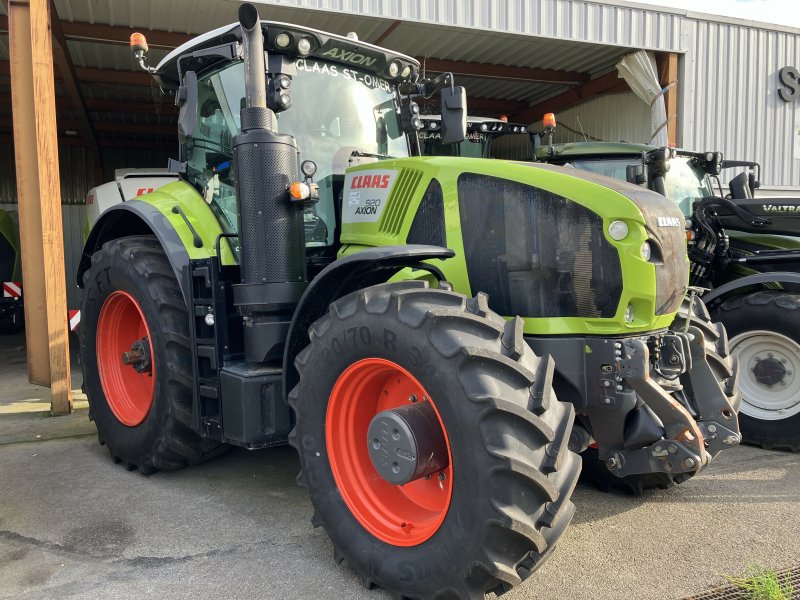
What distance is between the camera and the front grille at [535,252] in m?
2.67

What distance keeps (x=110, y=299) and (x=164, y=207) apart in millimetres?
771

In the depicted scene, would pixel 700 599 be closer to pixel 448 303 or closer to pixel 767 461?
pixel 448 303

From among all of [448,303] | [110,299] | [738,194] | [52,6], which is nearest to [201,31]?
[52,6]

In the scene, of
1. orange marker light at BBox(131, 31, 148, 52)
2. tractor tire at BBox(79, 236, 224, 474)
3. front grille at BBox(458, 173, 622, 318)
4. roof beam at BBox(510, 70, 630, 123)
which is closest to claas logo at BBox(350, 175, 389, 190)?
front grille at BBox(458, 173, 622, 318)

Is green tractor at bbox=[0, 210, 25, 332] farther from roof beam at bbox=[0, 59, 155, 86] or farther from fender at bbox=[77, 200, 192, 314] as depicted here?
fender at bbox=[77, 200, 192, 314]

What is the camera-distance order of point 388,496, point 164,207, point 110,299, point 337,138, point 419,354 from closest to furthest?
point 419,354 < point 388,496 < point 337,138 < point 164,207 < point 110,299

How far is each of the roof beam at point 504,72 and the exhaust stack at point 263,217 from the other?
7.72 m

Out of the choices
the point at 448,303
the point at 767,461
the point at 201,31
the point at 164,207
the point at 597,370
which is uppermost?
the point at 201,31

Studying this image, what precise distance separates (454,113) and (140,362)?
2.31m

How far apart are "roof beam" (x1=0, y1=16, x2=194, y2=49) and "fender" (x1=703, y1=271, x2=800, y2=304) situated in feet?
23.8

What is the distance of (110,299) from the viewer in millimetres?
4301

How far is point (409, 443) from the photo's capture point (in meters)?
2.48

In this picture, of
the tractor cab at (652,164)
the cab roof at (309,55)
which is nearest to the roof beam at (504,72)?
the tractor cab at (652,164)

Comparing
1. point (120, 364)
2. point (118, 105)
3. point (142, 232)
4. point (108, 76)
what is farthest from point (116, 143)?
point (120, 364)
